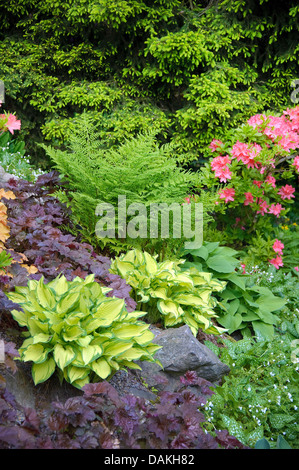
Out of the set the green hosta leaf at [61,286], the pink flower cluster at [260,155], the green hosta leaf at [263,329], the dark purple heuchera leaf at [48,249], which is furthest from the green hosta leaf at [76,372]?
the pink flower cluster at [260,155]

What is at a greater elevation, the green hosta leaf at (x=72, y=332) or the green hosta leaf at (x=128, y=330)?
the green hosta leaf at (x=72, y=332)

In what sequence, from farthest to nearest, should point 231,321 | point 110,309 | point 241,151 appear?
point 241,151 → point 231,321 → point 110,309

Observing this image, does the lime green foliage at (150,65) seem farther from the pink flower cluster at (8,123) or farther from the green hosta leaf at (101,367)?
the green hosta leaf at (101,367)

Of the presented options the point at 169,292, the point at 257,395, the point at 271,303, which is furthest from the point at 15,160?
the point at 257,395

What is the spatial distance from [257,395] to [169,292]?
811mm

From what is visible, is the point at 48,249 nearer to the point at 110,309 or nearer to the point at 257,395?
the point at 110,309

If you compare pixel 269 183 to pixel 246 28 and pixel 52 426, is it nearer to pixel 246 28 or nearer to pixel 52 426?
pixel 246 28

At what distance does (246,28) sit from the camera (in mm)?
4672

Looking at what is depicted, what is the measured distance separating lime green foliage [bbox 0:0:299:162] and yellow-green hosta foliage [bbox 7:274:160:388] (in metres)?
2.84

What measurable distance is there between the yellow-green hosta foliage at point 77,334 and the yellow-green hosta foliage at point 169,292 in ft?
1.83

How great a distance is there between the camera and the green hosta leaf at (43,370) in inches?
69.9

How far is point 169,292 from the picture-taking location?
2.68m

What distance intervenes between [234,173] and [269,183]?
373 mm

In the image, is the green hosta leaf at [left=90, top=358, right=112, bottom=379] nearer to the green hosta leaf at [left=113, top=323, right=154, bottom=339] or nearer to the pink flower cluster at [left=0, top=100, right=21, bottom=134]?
the green hosta leaf at [left=113, top=323, right=154, bottom=339]
